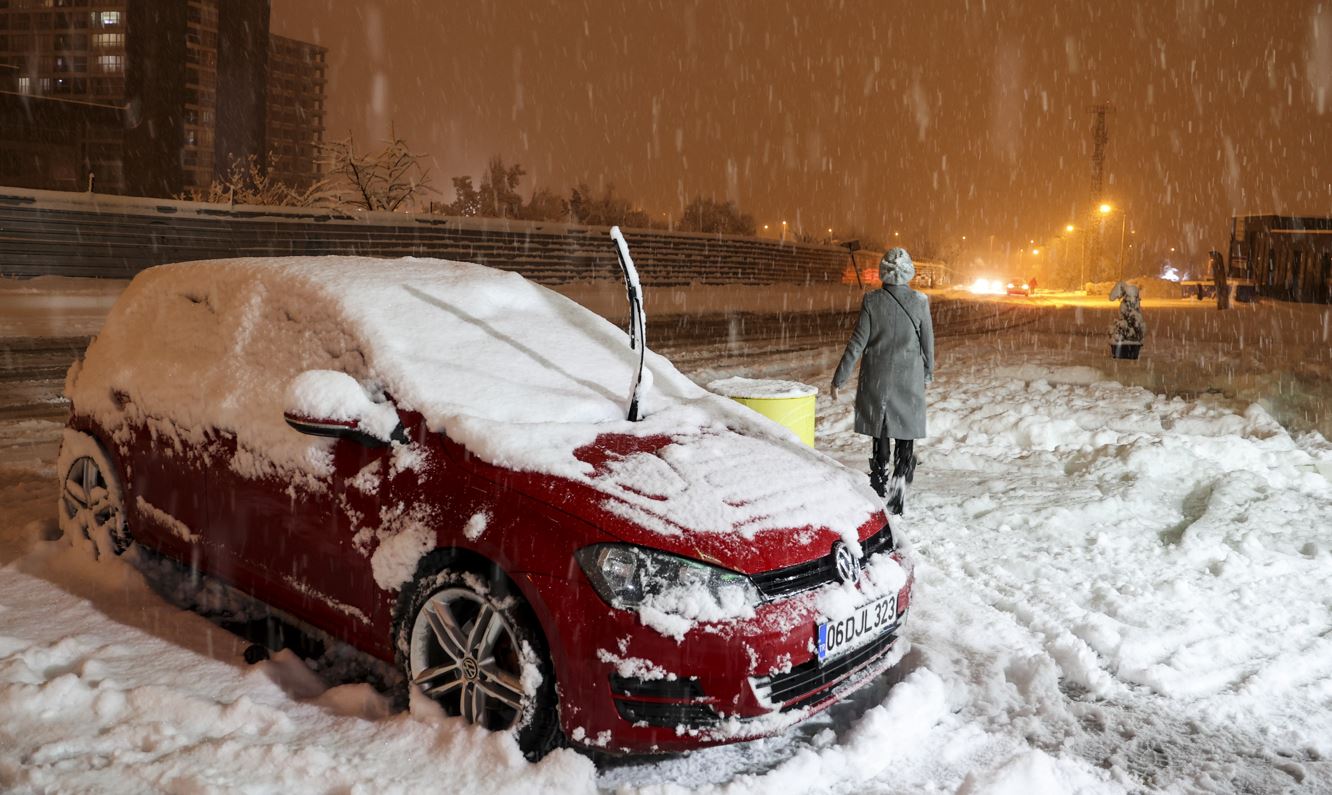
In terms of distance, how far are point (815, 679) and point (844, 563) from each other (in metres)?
0.42

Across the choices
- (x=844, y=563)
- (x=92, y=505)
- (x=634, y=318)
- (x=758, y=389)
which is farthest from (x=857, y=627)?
(x=92, y=505)

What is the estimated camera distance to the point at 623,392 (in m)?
4.38

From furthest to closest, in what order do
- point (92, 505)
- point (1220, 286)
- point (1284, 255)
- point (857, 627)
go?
point (1284, 255), point (1220, 286), point (92, 505), point (857, 627)

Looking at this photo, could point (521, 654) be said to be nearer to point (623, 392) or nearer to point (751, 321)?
point (623, 392)

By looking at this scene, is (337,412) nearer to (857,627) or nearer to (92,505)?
(857,627)

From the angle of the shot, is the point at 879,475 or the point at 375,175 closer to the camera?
the point at 879,475

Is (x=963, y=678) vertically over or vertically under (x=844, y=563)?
under

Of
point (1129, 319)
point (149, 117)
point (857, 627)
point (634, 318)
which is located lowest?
point (857, 627)

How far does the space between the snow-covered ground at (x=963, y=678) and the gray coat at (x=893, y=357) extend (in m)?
0.67

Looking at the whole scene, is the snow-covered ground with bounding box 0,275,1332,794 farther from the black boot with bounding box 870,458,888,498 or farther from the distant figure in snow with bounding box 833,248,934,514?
the distant figure in snow with bounding box 833,248,934,514

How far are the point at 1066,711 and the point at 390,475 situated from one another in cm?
A: 269

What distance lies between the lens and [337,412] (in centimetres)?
363

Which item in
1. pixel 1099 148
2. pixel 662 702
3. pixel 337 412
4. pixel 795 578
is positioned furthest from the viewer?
pixel 1099 148

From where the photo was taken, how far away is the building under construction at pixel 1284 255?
159 feet
